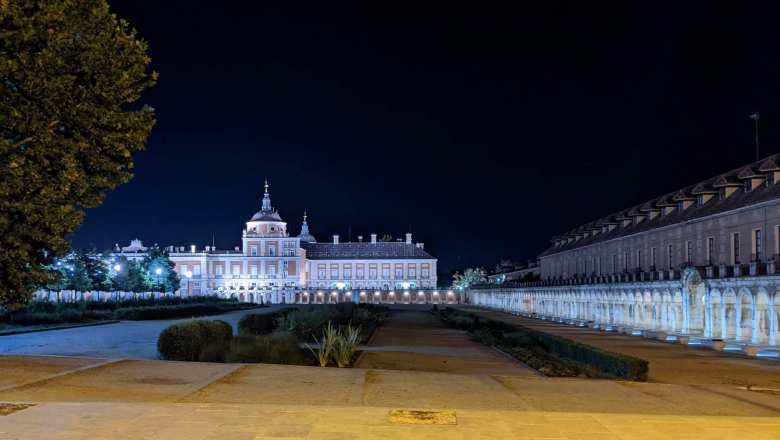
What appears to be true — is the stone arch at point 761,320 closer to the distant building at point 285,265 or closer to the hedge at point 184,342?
the hedge at point 184,342

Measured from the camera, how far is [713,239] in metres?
43.7

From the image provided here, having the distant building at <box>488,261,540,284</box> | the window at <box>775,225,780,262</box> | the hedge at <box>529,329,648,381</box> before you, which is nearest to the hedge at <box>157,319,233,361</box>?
the hedge at <box>529,329,648,381</box>

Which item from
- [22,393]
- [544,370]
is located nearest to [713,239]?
[544,370]

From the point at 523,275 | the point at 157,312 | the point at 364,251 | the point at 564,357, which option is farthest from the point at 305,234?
the point at 564,357

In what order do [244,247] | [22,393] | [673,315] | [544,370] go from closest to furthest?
1. [22,393]
2. [544,370]
3. [673,315]
4. [244,247]

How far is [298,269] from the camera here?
470ft

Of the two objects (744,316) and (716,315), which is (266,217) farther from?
(744,316)

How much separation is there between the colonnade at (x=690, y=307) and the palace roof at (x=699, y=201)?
519 cm

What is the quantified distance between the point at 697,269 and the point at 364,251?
368 feet

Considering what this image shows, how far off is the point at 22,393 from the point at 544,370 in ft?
46.7

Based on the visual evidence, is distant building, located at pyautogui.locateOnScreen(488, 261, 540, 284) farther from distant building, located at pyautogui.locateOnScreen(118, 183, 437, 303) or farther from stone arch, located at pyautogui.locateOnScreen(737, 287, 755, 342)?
stone arch, located at pyautogui.locateOnScreen(737, 287, 755, 342)

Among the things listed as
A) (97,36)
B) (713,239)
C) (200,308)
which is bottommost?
(200,308)

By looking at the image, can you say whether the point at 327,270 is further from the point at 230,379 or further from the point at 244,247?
the point at 230,379

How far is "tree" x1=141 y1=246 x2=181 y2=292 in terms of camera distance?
102319 millimetres
